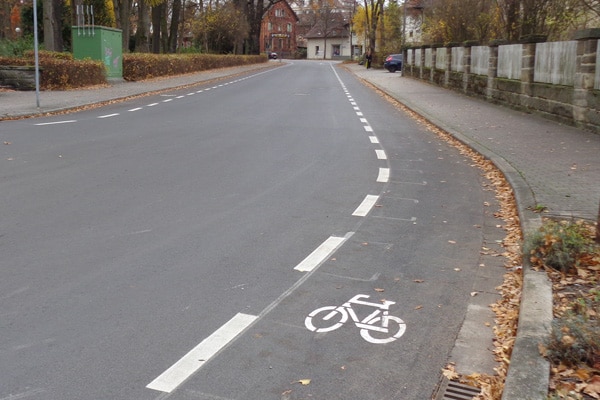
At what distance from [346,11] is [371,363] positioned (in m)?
150

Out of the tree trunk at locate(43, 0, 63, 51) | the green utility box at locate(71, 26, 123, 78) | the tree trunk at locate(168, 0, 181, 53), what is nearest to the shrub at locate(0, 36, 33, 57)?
the tree trunk at locate(43, 0, 63, 51)

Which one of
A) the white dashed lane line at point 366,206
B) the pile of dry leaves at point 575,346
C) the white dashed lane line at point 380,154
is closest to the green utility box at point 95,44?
the white dashed lane line at point 380,154

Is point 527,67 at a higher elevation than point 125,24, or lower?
lower

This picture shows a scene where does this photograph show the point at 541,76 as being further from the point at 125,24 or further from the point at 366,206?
the point at 125,24

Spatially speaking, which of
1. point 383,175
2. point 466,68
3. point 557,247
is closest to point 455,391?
point 557,247

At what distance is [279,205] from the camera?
7.87 metres

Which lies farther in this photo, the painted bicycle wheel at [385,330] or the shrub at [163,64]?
the shrub at [163,64]

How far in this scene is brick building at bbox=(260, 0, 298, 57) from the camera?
143125mm

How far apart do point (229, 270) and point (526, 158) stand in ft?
23.6

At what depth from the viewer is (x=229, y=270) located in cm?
554

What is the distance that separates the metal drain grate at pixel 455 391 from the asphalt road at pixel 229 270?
88mm

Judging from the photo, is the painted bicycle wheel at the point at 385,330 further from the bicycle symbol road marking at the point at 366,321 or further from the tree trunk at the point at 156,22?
the tree trunk at the point at 156,22

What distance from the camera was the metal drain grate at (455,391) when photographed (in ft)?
11.9

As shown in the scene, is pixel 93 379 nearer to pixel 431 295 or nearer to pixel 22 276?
pixel 22 276
